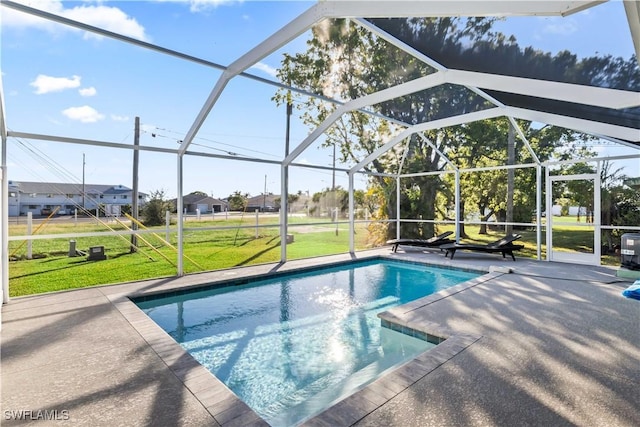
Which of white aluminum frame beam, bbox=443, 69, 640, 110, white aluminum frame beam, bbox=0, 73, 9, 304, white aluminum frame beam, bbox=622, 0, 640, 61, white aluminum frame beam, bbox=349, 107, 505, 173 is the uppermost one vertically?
white aluminum frame beam, bbox=349, 107, 505, 173

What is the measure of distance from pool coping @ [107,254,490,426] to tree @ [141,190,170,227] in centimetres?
587

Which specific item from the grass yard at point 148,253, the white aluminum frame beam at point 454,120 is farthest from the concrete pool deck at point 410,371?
the white aluminum frame beam at point 454,120

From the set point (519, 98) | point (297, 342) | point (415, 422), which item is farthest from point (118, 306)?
point (519, 98)

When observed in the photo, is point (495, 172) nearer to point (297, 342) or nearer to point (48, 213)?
point (297, 342)

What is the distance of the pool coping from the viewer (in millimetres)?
2248

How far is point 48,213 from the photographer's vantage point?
8.62m

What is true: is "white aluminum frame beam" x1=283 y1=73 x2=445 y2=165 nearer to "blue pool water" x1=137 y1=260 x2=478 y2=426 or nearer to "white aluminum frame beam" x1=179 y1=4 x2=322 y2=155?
A: "white aluminum frame beam" x1=179 y1=4 x2=322 y2=155

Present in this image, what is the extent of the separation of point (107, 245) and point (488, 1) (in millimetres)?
12652

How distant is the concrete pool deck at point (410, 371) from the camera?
2.25m

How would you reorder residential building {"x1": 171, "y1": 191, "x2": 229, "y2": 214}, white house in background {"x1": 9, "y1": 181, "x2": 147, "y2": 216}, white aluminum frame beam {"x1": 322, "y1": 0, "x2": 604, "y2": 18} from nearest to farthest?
white aluminum frame beam {"x1": 322, "y1": 0, "x2": 604, "y2": 18} → white house in background {"x1": 9, "y1": 181, "x2": 147, "y2": 216} → residential building {"x1": 171, "y1": 191, "x2": 229, "y2": 214}

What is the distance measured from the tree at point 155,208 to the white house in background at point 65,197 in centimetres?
54

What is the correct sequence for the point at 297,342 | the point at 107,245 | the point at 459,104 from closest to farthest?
the point at 297,342 < the point at 459,104 < the point at 107,245
